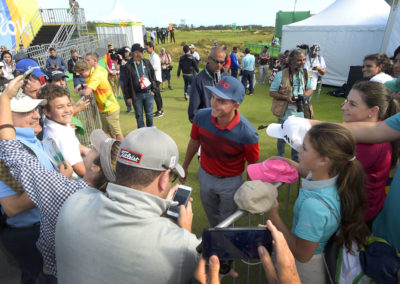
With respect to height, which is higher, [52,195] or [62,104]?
[62,104]

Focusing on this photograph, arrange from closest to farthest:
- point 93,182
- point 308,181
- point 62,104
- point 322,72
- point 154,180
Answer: point 154,180, point 308,181, point 93,182, point 62,104, point 322,72

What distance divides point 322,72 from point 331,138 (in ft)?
22.5

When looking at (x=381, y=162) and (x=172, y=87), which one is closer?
(x=381, y=162)

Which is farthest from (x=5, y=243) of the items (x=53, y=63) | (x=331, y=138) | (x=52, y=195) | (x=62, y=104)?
(x=53, y=63)

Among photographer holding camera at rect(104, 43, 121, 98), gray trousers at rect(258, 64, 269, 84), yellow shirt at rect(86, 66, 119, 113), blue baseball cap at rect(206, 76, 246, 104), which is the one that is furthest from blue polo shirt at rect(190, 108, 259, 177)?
gray trousers at rect(258, 64, 269, 84)

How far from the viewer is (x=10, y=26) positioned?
16094mm

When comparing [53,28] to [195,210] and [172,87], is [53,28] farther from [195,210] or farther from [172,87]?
[195,210]

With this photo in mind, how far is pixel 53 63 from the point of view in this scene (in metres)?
11.7

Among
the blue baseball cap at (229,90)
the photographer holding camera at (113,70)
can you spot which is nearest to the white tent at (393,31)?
Result: the blue baseball cap at (229,90)

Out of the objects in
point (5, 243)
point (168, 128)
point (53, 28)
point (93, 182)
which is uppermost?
point (53, 28)

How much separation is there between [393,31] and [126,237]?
1268cm

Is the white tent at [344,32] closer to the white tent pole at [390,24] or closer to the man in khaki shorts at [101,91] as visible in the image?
the white tent pole at [390,24]

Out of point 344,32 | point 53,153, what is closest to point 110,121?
point 53,153

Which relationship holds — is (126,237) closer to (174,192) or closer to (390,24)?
(174,192)
